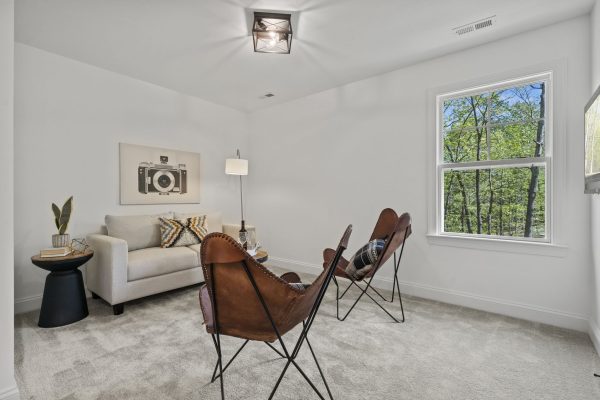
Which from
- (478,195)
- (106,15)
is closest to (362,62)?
(478,195)

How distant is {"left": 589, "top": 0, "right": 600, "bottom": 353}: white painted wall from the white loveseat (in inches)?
135

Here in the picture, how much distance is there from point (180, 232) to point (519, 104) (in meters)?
3.86

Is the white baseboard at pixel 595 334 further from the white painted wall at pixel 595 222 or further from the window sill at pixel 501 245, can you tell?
the window sill at pixel 501 245

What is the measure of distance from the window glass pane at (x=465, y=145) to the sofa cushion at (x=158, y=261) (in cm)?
307

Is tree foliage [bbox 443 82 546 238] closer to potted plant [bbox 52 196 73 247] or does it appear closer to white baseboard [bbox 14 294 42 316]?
potted plant [bbox 52 196 73 247]

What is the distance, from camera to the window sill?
2.54 metres

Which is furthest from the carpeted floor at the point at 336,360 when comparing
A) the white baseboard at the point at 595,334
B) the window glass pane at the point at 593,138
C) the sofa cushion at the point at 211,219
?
the sofa cushion at the point at 211,219

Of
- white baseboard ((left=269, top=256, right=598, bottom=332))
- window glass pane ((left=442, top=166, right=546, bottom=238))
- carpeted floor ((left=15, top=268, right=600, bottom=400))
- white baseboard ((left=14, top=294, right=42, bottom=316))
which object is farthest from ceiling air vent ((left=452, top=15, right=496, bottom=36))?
white baseboard ((left=14, top=294, right=42, bottom=316))

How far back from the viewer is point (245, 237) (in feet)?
10.3

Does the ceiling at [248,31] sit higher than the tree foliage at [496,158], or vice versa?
the ceiling at [248,31]

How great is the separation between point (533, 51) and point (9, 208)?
404cm

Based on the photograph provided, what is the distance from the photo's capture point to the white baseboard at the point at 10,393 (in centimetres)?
149

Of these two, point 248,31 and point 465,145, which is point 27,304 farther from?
point 465,145

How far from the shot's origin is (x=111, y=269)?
2.69 metres
